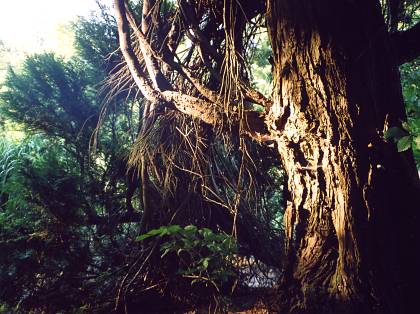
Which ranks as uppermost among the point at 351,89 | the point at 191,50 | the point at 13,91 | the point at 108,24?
the point at 108,24

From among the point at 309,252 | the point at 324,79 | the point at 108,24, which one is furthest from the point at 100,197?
the point at 324,79

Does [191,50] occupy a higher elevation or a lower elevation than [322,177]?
higher

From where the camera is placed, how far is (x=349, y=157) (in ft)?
4.70

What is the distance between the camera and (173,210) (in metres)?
2.94

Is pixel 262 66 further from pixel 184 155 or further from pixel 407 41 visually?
pixel 407 41

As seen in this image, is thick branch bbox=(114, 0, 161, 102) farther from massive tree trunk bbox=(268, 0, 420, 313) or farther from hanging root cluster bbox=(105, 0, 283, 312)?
massive tree trunk bbox=(268, 0, 420, 313)

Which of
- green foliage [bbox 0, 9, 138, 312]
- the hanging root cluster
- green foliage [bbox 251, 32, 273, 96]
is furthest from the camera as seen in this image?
green foliage [bbox 251, 32, 273, 96]

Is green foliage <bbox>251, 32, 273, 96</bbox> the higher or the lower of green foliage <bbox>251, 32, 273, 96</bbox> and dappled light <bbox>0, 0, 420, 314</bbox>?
the higher

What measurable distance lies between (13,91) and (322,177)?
11.2 feet

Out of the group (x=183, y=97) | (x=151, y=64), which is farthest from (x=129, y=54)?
(x=183, y=97)

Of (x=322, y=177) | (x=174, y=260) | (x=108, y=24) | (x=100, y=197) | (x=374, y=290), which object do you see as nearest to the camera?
(x=374, y=290)

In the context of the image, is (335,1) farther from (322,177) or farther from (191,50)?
(191,50)

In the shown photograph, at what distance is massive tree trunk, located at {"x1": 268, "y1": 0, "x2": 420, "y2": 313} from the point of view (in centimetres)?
141

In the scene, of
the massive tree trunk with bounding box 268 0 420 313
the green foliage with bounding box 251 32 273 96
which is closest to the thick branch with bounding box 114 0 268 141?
the massive tree trunk with bounding box 268 0 420 313
